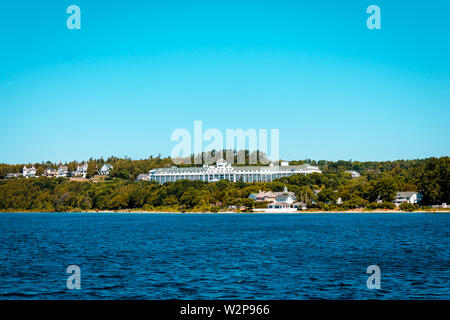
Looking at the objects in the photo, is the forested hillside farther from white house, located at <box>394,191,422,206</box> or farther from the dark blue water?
the dark blue water

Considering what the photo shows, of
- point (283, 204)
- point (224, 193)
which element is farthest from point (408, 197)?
point (224, 193)

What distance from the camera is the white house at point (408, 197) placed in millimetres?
136375

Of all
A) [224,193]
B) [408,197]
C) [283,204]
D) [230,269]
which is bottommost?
[283,204]

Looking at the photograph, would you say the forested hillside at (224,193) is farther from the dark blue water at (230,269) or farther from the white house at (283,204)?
the dark blue water at (230,269)

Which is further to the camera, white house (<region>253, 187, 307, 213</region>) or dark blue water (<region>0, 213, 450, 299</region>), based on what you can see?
white house (<region>253, 187, 307, 213</region>)

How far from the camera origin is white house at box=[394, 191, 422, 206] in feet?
447

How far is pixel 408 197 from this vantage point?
136625 mm

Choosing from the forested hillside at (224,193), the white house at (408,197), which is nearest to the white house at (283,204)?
the forested hillside at (224,193)

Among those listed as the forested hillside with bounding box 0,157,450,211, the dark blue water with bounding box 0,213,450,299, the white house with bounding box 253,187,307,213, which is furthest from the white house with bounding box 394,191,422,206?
the dark blue water with bounding box 0,213,450,299

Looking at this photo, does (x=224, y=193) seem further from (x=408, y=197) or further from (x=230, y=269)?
(x=230, y=269)

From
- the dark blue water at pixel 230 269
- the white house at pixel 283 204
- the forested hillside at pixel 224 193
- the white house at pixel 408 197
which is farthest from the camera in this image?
the white house at pixel 283 204
